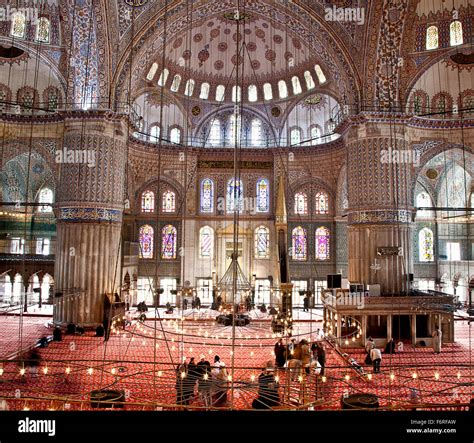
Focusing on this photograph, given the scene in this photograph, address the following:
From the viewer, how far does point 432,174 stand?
18391 millimetres

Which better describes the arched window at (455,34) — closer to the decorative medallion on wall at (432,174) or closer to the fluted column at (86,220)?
the decorative medallion on wall at (432,174)

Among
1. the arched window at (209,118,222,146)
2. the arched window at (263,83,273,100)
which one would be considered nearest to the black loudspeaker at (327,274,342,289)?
the arched window at (209,118,222,146)

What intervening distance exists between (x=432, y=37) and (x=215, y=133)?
9868 millimetres

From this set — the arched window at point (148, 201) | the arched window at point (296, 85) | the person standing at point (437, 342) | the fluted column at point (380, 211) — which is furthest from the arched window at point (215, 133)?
the person standing at point (437, 342)

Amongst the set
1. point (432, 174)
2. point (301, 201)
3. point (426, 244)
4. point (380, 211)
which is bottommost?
point (426, 244)

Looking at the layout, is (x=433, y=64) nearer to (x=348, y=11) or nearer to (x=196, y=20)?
(x=348, y=11)

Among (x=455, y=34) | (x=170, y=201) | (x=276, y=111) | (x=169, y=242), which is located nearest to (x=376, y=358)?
(x=455, y=34)

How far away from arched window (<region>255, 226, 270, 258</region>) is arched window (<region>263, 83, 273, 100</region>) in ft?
20.3

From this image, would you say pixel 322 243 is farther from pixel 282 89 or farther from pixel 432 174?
pixel 282 89

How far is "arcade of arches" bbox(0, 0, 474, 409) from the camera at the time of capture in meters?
11.6

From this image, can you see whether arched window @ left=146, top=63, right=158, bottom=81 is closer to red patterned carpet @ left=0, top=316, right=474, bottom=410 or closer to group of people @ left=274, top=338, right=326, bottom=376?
red patterned carpet @ left=0, top=316, right=474, bottom=410

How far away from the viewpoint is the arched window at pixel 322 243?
1923 centimetres

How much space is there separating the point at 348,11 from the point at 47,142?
11.1m
